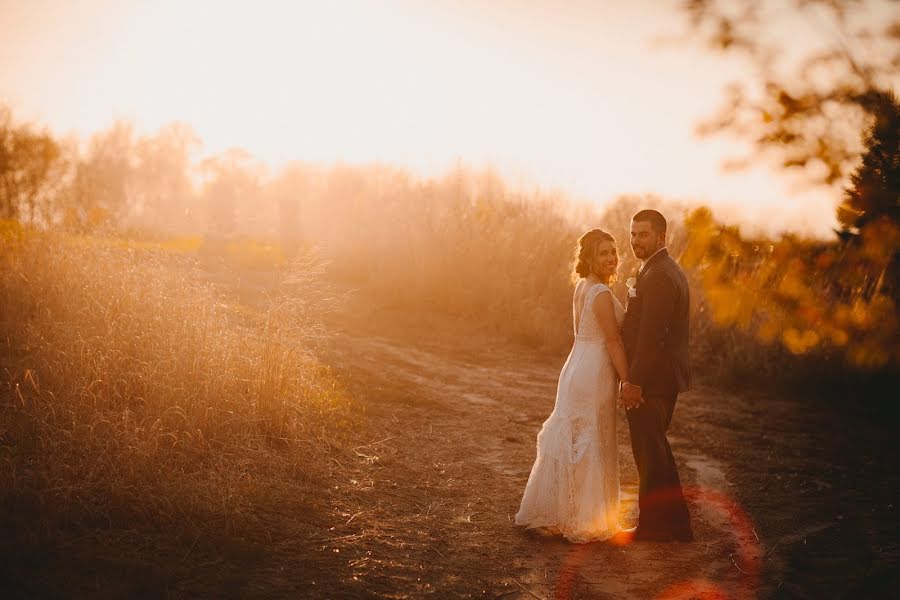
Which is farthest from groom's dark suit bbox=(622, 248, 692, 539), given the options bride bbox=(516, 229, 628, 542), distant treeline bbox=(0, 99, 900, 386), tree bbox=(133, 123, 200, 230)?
tree bbox=(133, 123, 200, 230)

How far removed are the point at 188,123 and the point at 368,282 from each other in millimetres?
36735

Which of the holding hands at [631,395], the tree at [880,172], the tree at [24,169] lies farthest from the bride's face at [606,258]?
the tree at [24,169]

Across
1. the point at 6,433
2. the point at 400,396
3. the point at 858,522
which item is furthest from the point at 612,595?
the point at 400,396

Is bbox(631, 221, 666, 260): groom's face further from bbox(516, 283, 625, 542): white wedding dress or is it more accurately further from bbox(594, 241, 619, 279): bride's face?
bbox(516, 283, 625, 542): white wedding dress

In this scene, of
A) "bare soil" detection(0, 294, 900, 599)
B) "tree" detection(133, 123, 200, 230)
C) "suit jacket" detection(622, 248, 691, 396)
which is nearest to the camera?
"bare soil" detection(0, 294, 900, 599)

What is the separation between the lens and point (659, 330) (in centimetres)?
475

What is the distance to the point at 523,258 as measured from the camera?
51.9 feet

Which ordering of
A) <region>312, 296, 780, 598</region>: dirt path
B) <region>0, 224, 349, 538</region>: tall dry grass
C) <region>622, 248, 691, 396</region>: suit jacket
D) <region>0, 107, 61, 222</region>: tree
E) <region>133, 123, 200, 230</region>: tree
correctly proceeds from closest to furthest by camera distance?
<region>312, 296, 780, 598</region>: dirt path, <region>0, 224, 349, 538</region>: tall dry grass, <region>622, 248, 691, 396</region>: suit jacket, <region>0, 107, 61, 222</region>: tree, <region>133, 123, 200, 230</region>: tree

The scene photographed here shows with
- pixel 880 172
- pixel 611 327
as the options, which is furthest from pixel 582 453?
pixel 880 172

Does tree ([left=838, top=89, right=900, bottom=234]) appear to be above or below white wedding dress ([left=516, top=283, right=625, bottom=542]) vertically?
above

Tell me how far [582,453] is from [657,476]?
57cm

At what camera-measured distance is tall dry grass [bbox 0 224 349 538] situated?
4.41m

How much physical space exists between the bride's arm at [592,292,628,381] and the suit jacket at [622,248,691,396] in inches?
2.7

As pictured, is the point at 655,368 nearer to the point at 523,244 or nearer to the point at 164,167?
the point at 523,244
